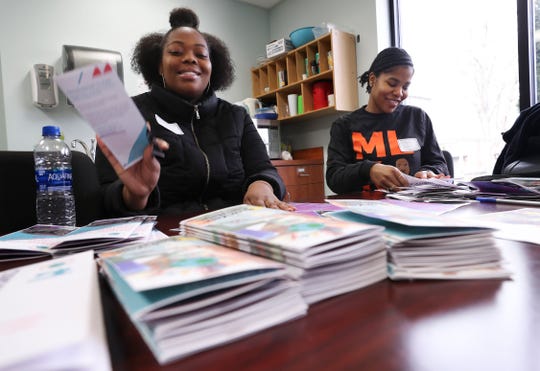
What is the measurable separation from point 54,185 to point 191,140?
450 millimetres

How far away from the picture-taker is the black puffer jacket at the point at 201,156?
3.64ft

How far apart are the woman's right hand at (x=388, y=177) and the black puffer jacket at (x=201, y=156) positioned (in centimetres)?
34

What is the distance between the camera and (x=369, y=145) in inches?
64.9

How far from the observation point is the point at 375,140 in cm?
→ 166

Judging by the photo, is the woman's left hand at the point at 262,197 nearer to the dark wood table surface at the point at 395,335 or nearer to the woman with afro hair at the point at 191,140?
the woman with afro hair at the point at 191,140

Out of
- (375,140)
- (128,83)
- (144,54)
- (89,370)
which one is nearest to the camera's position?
(89,370)

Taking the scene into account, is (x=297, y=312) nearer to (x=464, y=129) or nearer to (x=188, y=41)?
(x=188, y=41)

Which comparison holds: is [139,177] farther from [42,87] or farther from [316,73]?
[316,73]

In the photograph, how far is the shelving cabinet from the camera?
8.96 ft

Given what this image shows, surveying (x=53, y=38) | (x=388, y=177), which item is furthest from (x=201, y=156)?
(x=53, y=38)

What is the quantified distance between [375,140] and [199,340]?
5.13ft

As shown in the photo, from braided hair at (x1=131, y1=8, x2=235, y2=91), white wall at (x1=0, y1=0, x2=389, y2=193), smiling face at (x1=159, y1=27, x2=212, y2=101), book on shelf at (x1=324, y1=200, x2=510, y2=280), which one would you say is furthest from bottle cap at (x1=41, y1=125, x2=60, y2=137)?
white wall at (x1=0, y1=0, x2=389, y2=193)

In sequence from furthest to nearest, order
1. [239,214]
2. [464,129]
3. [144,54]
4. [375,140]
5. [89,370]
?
[464,129] → [375,140] → [144,54] → [239,214] → [89,370]

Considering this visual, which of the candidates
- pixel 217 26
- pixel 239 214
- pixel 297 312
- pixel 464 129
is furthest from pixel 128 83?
Result: pixel 297 312
